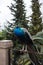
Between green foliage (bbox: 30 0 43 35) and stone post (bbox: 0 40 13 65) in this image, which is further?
green foliage (bbox: 30 0 43 35)

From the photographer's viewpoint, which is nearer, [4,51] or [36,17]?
[4,51]

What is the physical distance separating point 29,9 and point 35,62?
3.55 meters

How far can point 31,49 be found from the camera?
197 cm

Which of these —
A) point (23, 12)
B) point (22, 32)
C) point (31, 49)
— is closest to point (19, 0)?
point (23, 12)

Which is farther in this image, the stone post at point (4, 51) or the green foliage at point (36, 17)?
the green foliage at point (36, 17)

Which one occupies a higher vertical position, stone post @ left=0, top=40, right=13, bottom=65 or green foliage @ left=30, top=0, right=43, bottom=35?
green foliage @ left=30, top=0, right=43, bottom=35

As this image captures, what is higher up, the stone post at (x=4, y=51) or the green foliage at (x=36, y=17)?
the green foliage at (x=36, y=17)

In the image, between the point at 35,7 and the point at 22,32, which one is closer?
the point at 22,32

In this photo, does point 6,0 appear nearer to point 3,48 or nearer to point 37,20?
point 37,20

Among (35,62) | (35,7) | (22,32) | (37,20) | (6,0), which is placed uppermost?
(6,0)

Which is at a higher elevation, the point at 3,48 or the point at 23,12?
the point at 23,12

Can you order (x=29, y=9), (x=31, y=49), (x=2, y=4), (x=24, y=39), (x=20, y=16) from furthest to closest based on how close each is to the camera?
1. (x=2, y=4)
2. (x=29, y=9)
3. (x=20, y=16)
4. (x=24, y=39)
5. (x=31, y=49)

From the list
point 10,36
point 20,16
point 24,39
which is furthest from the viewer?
point 20,16

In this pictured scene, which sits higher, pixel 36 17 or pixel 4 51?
pixel 36 17
